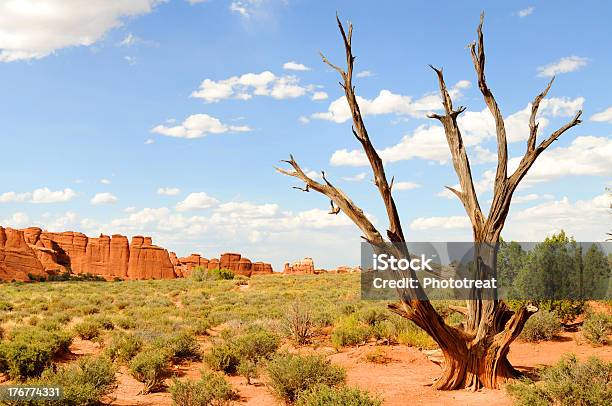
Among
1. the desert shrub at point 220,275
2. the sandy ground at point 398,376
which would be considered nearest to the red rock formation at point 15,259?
the desert shrub at point 220,275

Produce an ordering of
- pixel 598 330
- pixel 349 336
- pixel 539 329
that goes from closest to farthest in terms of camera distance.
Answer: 1. pixel 598 330
2. pixel 349 336
3. pixel 539 329

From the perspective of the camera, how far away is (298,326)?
49.4 feet

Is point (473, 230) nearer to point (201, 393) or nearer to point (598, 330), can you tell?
point (201, 393)

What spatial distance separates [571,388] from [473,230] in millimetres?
3211

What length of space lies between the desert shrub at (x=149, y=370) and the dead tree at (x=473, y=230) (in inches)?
199

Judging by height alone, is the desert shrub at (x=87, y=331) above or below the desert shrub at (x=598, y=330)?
below

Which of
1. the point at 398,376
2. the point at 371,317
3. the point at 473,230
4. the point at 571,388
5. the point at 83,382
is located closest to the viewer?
the point at 571,388

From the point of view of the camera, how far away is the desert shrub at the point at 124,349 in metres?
12.5

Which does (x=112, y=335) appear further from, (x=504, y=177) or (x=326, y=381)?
(x=504, y=177)

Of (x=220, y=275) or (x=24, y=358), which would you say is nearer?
(x=24, y=358)

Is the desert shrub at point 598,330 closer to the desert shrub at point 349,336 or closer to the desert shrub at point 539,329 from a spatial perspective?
the desert shrub at point 539,329

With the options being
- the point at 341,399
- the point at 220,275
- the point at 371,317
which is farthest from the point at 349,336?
Result: the point at 220,275

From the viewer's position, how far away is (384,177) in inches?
337

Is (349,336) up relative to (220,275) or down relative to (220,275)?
up
